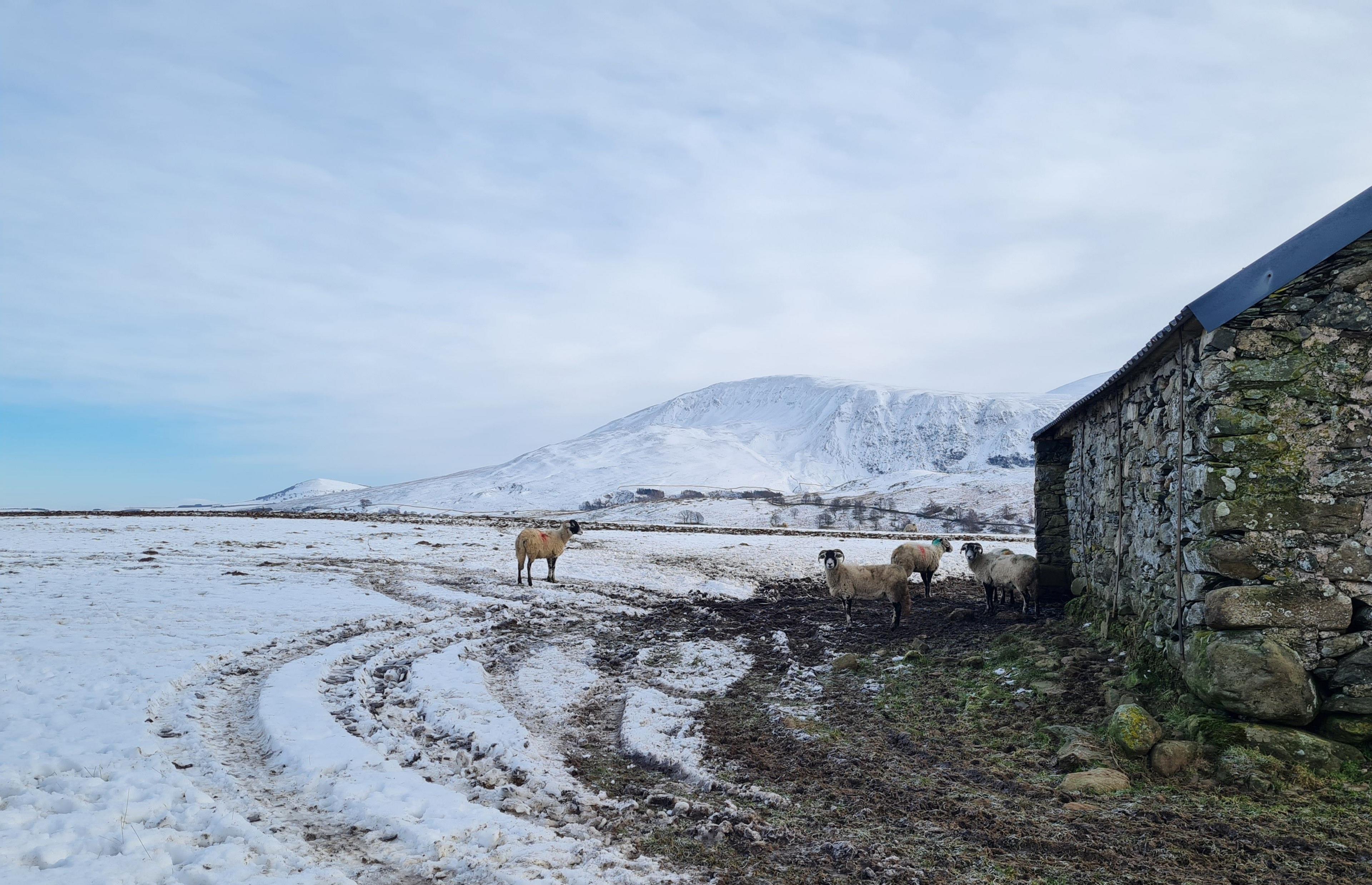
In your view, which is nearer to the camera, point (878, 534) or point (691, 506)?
point (878, 534)

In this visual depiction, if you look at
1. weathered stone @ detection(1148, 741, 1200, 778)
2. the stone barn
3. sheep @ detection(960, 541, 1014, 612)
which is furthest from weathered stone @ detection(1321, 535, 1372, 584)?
sheep @ detection(960, 541, 1014, 612)

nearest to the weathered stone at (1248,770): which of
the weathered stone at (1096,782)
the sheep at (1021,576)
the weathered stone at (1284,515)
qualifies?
the weathered stone at (1096,782)

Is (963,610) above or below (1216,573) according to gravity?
below

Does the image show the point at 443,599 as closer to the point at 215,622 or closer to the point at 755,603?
the point at 215,622

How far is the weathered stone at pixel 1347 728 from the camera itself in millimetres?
6965

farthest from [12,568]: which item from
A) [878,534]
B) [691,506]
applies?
[691,506]

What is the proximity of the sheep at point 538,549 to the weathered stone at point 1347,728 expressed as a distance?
17.1m

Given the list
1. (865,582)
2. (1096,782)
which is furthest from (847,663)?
(1096,782)

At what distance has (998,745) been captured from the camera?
320 inches

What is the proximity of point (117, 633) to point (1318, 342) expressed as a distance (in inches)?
690

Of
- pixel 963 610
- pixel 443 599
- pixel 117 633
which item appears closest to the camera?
pixel 117 633

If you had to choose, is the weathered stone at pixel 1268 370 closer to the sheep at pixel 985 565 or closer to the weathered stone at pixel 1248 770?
the weathered stone at pixel 1248 770

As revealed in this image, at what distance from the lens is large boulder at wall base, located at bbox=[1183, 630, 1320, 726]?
708 cm

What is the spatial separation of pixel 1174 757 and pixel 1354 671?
2.03 metres
